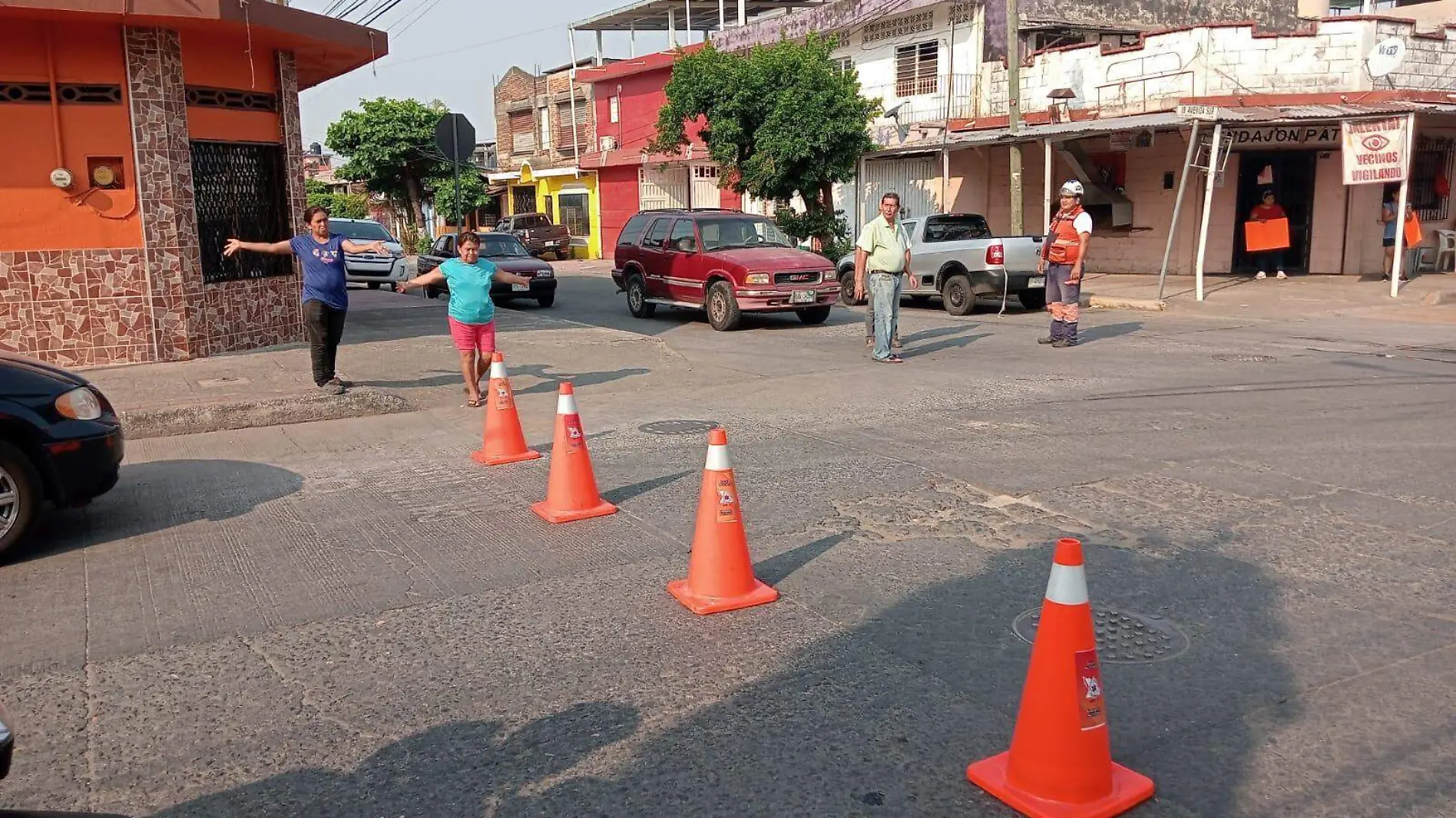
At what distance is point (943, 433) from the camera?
856cm

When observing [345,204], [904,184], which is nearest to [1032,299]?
[904,184]

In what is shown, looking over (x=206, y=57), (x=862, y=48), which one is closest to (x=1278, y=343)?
(x=206, y=57)

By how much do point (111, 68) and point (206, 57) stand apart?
1069mm

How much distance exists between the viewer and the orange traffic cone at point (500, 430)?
26.0 ft

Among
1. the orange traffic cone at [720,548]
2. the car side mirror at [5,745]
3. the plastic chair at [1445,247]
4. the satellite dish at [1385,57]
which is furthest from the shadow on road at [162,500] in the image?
the plastic chair at [1445,247]

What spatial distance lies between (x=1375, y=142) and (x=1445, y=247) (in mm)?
5759

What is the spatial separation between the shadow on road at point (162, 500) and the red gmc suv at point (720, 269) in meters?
8.95

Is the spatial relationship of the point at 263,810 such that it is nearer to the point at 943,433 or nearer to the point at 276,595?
the point at 276,595

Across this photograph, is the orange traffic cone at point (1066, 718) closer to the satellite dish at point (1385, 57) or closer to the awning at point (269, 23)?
the awning at point (269, 23)

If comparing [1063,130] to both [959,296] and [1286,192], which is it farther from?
[1286,192]

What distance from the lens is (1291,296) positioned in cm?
1934

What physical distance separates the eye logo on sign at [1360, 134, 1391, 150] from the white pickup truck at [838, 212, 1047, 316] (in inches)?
207

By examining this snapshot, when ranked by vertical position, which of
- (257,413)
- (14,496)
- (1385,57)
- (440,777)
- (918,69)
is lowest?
(440,777)

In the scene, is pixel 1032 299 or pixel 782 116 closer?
pixel 1032 299
